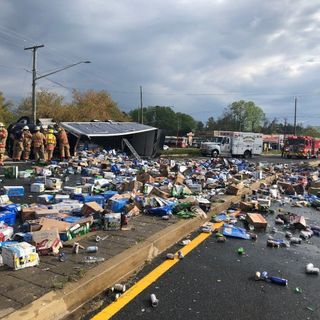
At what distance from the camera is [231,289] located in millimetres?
4215

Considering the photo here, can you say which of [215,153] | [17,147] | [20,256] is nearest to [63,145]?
[17,147]

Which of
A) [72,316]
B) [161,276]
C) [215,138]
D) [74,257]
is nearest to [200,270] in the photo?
[161,276]

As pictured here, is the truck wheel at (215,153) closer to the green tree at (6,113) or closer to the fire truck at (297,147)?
the fire truck at (297,147)

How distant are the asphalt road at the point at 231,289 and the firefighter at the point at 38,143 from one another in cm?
1488

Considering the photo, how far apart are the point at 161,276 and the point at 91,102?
59.4 m

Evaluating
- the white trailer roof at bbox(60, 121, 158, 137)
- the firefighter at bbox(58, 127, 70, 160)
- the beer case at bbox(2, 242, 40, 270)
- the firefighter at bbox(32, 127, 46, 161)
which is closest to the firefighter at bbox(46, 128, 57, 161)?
the firefighter at bbox(32, 127, 46, 161)

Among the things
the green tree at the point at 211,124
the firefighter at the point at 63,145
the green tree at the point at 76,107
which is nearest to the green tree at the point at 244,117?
the green tree at the point at 211,124

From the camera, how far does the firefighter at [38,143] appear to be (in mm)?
19139

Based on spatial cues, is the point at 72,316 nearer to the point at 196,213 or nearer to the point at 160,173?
the point at 196,213

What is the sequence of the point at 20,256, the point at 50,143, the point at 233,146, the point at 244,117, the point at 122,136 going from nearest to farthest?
the point at 20,256 < the point at 50,143 < the point at 122,136 < the point at 233,146 < the point at 244,117

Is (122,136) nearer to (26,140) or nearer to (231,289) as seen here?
(26,140)

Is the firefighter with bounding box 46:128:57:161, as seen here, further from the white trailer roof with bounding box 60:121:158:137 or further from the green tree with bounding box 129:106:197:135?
the green tree with bounding box 129:106:197:135

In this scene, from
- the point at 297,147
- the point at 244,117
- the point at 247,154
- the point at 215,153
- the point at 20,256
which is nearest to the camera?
the point at 20,256

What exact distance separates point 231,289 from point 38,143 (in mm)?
16559
